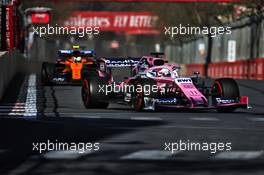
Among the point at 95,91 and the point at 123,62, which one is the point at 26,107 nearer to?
the point at 95,91

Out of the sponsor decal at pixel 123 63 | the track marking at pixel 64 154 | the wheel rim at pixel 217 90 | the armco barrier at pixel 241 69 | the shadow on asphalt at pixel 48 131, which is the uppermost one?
the sponsor decal at pixel 123 63

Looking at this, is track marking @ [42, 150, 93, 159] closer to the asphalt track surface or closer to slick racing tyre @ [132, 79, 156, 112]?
the asphalt track surface

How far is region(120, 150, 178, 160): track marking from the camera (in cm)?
1161

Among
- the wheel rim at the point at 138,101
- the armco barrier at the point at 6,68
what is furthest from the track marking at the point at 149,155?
the armco barrier at the point at 6,68

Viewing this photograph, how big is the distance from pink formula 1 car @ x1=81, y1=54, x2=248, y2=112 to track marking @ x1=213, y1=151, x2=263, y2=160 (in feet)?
23.3

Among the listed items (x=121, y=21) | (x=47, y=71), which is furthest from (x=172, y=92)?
(x=121, y=21)

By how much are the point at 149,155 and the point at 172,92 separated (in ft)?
26.0

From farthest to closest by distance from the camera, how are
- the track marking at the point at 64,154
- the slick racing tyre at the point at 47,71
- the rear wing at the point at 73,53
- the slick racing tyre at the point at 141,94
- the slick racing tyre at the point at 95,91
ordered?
the rear wing at the point at 73,53
the slick racing tyre at the point at 47,71
the slick racing tyre at the point at 95,91
the slick racing tyre at the point at 141,94
the track marking at the point at 64,154

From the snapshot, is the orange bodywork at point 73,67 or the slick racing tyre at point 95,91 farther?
the orange bodywork at point 73,67

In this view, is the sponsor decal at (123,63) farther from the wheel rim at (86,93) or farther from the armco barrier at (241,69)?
the armco barrier at (241,69)

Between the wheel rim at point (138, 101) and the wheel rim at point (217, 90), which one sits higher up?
the wheel rim at point (217, 90)

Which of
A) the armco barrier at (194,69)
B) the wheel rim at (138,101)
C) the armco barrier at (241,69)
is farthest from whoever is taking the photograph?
the armco barrier at (194,69)

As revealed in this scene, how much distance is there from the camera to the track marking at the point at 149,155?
11609 mm

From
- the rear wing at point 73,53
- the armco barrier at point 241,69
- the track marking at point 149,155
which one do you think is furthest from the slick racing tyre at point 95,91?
the armco barrier at point 241,69
